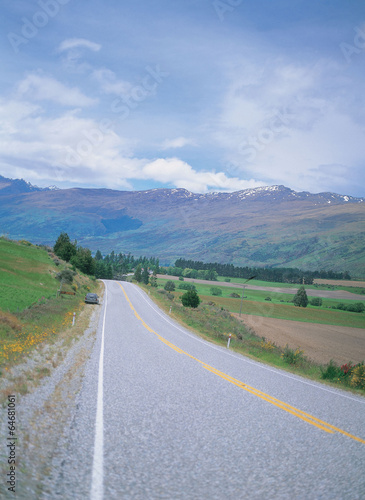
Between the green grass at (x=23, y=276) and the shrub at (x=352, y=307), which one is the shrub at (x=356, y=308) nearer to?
the shrub at (x=352, y=307)

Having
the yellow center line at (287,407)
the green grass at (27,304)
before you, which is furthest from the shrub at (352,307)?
the yellow center line at (287,407)

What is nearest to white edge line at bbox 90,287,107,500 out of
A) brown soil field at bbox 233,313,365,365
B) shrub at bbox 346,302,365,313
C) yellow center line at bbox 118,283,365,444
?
yellow center line at bbox 118,283,365,444

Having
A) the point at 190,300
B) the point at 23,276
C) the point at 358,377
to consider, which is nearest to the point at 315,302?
the point at 190,300

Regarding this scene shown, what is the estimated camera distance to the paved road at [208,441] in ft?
13.5

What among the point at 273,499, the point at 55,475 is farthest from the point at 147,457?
the point at 273,499

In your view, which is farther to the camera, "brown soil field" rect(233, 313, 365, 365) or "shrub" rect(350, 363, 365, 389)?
"brown soil field" rect(233, 313, 365, 365)

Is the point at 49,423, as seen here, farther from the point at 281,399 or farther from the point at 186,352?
the point at 186,352

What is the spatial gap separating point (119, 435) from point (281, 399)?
5.04m

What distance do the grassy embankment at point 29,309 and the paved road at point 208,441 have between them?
2.73m

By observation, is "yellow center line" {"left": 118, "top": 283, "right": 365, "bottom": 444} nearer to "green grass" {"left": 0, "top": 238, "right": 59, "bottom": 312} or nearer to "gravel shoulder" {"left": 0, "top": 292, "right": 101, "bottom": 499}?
"gravel shoulder" {"left": 0, "top": 292, "right": 101, "bottom": 499}

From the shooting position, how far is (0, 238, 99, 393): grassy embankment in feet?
39.3

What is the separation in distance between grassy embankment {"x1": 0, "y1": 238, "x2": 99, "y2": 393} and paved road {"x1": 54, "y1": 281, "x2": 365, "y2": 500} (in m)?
2.73

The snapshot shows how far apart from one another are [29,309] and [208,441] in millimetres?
22147

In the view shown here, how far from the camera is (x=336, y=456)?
5.24 metres
